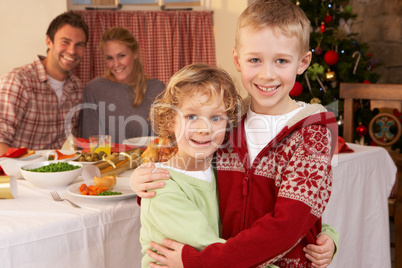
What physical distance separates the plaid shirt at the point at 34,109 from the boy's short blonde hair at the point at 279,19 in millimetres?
1744

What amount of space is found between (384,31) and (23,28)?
305 cm

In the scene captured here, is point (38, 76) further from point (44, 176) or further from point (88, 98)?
Result: point (44, 176)

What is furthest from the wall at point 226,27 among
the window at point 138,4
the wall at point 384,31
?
the wall at point 384,31

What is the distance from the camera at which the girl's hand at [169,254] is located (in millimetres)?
983

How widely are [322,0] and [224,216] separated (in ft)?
9.34

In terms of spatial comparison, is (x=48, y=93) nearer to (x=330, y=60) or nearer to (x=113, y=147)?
(x=113, y=147)

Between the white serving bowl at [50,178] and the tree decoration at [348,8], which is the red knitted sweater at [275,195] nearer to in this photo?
the white serving bowl at [50,178]

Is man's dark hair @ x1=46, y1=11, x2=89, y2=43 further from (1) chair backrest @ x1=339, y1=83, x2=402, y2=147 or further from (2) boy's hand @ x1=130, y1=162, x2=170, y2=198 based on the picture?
(2) boy's hand @ x1=130, y1=162, x2=170, y2=198

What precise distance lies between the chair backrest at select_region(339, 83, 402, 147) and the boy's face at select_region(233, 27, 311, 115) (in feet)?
4.99

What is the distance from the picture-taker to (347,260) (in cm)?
191

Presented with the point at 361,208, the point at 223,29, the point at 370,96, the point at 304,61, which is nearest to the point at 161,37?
the point at 223,29

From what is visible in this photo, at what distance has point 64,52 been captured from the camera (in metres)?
2.57

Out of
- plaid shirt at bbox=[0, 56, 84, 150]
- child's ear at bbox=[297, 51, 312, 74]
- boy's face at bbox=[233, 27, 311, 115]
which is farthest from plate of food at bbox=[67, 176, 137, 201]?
plaid shirt at bbox=[0, 56, 84, 150]

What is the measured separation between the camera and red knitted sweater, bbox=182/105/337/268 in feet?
3.15
